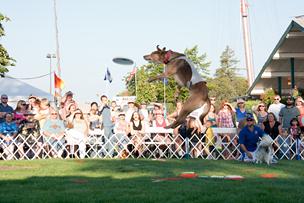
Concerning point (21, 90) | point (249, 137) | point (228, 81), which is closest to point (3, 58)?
point (21, 90)

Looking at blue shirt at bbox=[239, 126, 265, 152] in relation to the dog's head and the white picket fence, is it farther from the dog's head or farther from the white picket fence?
the dog's head

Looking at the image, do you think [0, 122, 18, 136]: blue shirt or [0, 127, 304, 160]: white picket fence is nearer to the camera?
[0, 122, 18, 136]: blue shirt

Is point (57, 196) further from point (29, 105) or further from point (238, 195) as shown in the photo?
point (29, 105)

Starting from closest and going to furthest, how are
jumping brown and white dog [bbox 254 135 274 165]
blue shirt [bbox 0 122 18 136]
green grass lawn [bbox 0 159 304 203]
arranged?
1. green grass lawn [bbox 0 159 304 203]
2. jumping brown and white dog [bbox 254 135 274 165]
3. blue shirt [bbox 0 122 18 136]

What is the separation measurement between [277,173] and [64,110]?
7.79 m

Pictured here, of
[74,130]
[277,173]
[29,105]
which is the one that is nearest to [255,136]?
[277,173]

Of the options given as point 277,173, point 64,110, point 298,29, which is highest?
point 298,29

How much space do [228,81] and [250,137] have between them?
86.8 metres

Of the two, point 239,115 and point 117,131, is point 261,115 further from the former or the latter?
point 117,131

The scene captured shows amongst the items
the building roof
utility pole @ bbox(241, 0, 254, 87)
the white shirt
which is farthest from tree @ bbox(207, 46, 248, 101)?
the white shirt

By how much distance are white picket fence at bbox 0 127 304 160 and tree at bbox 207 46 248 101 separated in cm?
7066

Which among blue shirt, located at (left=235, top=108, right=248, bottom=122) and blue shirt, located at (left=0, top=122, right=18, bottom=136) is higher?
blue shirt, located at (left=235, top=108, right=248, bottom=122)

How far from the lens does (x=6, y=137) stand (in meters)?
15.5

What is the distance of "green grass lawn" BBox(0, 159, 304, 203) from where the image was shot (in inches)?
280
